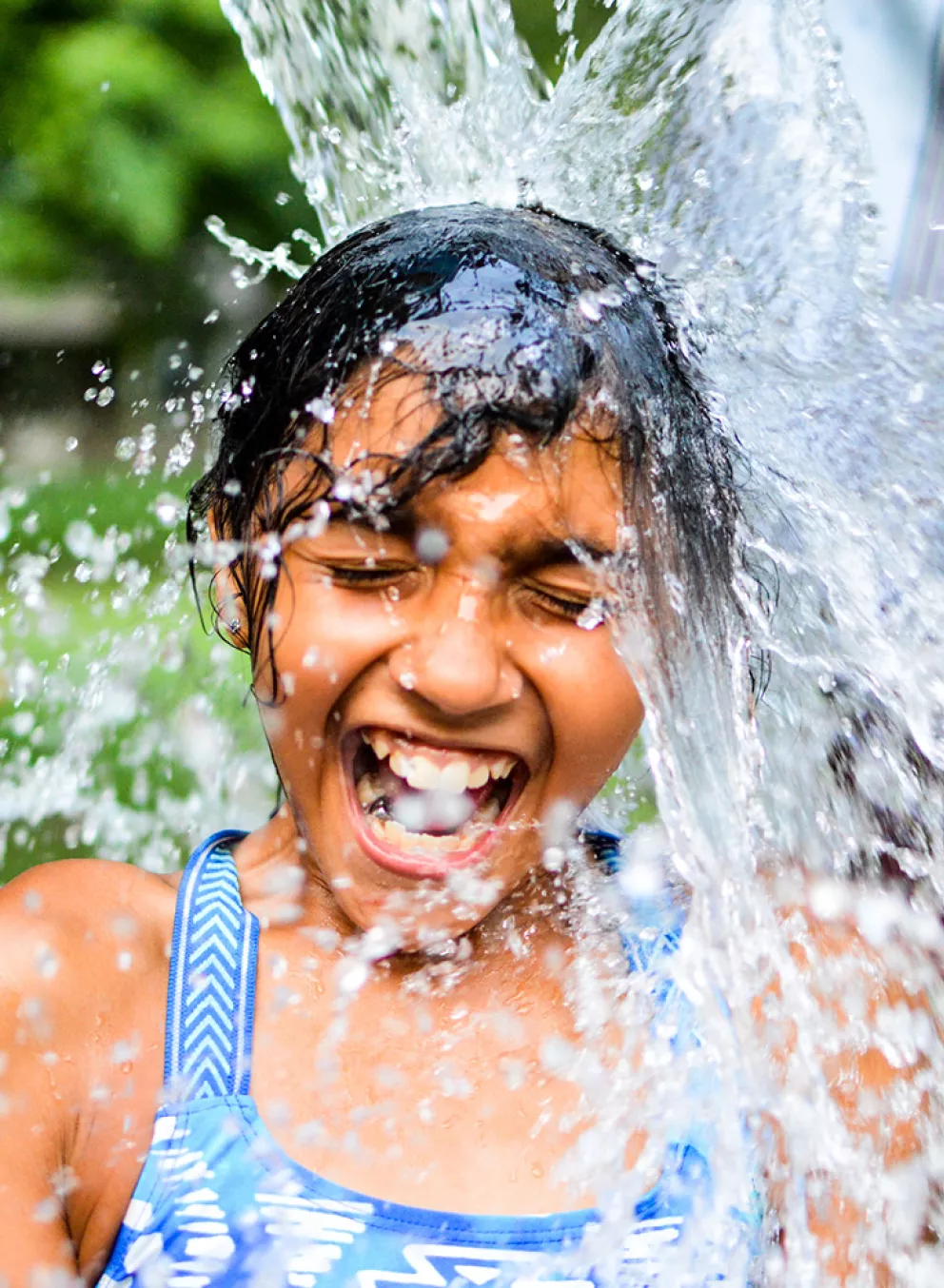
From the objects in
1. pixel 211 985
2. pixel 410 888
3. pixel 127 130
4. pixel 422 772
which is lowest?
pixel 127 130

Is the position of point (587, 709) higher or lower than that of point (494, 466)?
lower

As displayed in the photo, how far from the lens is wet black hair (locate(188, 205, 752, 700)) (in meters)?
1.46

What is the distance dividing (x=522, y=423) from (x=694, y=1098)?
76 cm

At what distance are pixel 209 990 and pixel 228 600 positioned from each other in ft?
1.48

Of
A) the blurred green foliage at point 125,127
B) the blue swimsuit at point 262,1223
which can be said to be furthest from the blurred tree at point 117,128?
the blue swimsuit at point 262,1223

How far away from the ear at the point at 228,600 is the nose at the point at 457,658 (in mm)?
273

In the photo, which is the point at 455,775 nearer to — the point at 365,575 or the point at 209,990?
the point at 365,575

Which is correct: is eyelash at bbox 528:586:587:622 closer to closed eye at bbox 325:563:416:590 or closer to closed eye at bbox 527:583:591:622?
closed eye at bbox 527:583:591:622

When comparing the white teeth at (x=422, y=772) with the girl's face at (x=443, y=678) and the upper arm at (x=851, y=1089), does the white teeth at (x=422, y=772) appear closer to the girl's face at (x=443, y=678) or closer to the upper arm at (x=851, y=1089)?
the girl's face at (x=443, y=678)

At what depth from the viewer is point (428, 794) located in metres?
1.59

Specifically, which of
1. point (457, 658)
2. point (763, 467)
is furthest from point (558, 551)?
point (763, 467)

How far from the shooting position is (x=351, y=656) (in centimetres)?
149

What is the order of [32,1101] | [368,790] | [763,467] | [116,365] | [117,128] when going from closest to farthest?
[32,1101]
[368,790]
[763,467]
[117,128]
[116,365]

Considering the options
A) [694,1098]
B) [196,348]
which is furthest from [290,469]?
[196,348]
